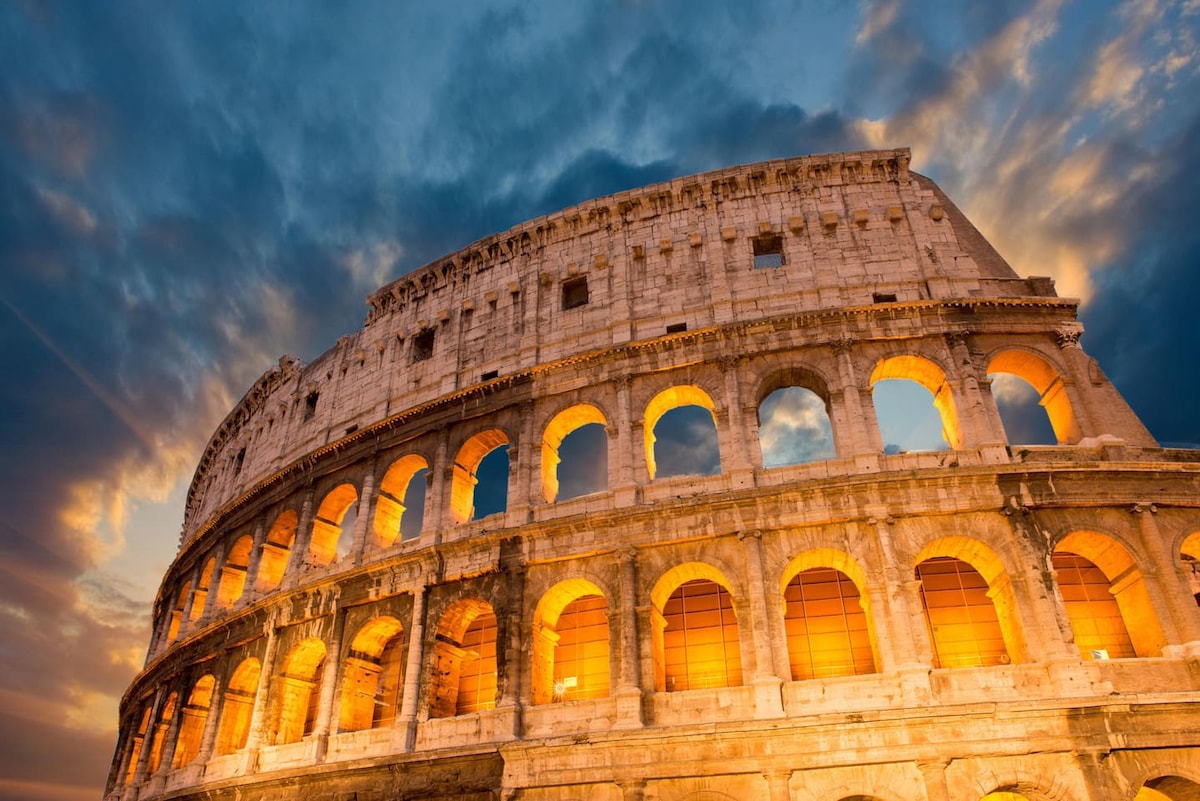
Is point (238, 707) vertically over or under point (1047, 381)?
under

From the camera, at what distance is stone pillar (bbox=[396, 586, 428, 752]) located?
594 inches

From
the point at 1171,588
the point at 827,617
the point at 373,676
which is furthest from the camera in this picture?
the point at 373,676

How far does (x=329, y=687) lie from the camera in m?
16.7

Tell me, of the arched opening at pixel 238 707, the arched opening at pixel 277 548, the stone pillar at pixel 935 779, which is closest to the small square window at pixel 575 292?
the arched opening at pixel 277 548

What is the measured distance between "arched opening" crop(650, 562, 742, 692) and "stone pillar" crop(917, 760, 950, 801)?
11.5ft

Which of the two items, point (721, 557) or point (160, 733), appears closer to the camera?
point (721, 557)

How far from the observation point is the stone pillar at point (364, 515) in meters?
18.6

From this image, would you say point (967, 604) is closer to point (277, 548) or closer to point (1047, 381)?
point (1047, 381)

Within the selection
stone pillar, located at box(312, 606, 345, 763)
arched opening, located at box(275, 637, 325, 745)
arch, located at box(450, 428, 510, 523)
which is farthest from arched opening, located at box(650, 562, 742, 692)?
arched opening, located at box(275, 637, 325, 745)

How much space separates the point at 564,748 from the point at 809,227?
1276cm

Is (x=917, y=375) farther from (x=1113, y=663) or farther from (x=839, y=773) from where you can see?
(x=839, y=773)

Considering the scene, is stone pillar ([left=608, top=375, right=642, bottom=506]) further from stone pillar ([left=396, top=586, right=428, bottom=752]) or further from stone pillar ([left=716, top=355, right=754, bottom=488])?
stone pillar ([left=396, top=586, right=428, bottom=752])

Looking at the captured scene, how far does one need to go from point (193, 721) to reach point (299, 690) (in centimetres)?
458

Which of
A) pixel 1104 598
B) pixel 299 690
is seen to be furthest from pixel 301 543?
pixel 1104 598
